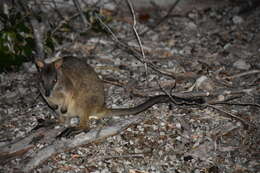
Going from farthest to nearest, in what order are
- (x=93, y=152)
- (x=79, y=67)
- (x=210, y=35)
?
(x=210, y=35) → (x=79, y=67) → (x=93, y=152)

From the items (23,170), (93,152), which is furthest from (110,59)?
(23,170)

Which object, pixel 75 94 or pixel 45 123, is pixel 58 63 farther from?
pixel 45 123

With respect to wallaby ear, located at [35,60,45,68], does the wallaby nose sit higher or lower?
lower

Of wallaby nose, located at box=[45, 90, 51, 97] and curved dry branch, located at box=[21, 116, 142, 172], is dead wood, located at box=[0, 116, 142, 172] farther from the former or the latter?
wallaby nose, located at box=[45, 90, 51, 97]

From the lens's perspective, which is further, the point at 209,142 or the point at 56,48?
the point at 56,48

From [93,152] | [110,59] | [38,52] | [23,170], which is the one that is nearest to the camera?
[23,170]

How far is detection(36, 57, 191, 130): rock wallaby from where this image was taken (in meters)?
5.20

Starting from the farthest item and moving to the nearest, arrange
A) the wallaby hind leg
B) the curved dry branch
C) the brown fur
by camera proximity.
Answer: the wallaby hind leg
the brown fur
the curved dry branch

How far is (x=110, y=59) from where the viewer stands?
289 inches

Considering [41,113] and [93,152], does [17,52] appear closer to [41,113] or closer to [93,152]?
[41,113]

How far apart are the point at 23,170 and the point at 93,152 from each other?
959mm

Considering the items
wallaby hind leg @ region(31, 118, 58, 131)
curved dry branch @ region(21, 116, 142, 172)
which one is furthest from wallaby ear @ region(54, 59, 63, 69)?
curved dry branch @ region(21, 116, 142, 172)

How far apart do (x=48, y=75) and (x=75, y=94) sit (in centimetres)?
50

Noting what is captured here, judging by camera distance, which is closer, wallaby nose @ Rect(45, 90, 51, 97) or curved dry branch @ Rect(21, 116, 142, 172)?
curved dry branch @ Rect(21, 116, 142, 172)
